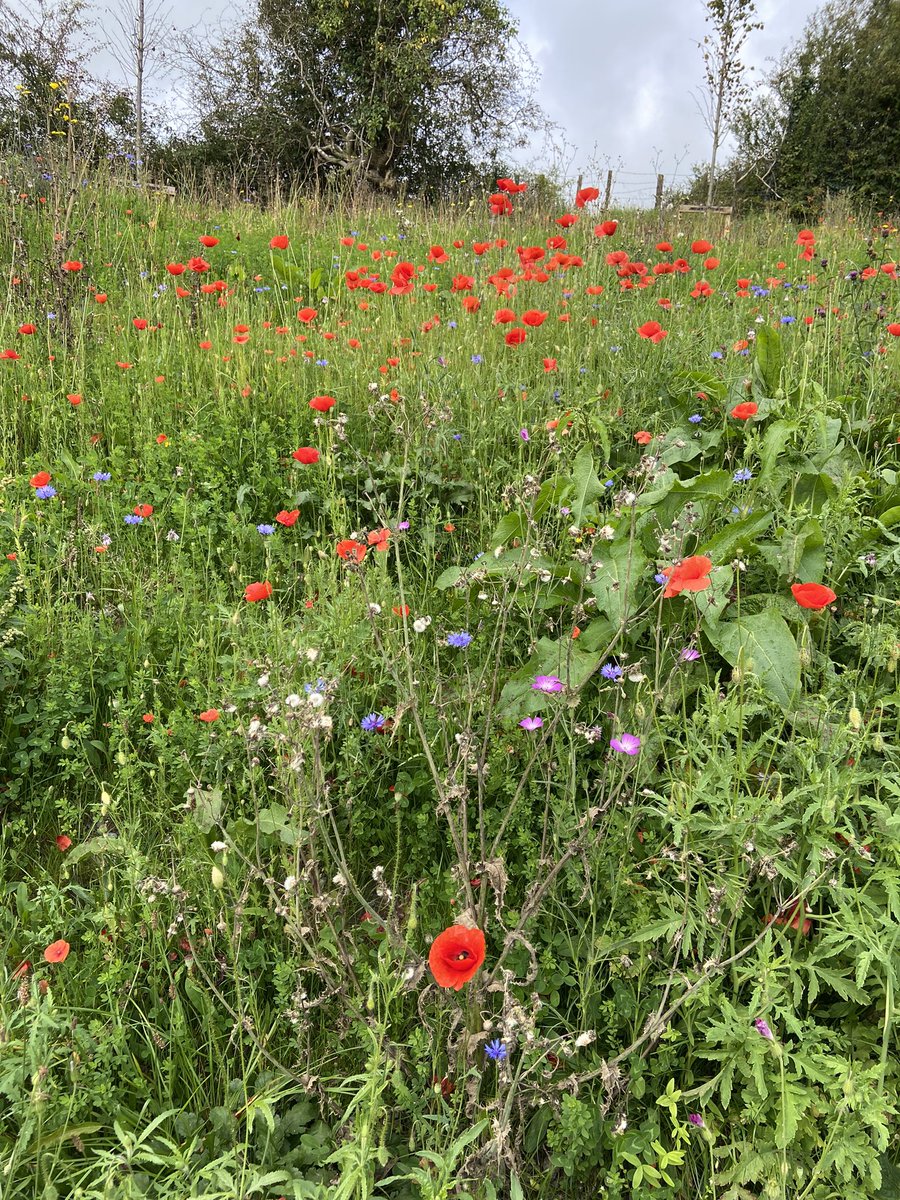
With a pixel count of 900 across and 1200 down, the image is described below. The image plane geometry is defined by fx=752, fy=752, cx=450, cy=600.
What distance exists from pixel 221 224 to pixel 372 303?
3.03 meters

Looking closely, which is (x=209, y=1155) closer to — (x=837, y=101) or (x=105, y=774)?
(x=105, y=774)

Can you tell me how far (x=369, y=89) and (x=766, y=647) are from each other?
782 inches

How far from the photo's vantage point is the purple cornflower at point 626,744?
1.35 m

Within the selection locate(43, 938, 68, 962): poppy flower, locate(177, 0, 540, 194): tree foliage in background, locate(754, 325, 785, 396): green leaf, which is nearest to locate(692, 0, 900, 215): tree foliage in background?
locate(177, 0, 540, 194): tree foliage in background

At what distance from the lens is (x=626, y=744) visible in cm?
138

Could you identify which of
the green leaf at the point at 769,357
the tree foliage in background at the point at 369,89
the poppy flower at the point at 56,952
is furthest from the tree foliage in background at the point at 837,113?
the poppy flower at the point at 56,952

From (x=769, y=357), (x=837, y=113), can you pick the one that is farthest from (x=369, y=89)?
(x=769, y=357)

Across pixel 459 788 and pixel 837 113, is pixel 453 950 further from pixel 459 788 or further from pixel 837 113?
pixel 837 113

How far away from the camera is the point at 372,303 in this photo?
14.8 ft

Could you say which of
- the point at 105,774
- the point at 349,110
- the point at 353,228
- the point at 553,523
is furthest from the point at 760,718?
the point at 349,110

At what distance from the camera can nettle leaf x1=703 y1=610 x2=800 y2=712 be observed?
171 centimetres

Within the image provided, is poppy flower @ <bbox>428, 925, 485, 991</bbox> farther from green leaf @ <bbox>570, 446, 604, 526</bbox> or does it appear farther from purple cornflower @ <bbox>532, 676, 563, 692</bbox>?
green leaf @ <bbox>570, 446, 604, 526</bbox>

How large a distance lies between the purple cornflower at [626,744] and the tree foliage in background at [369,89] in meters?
17.6

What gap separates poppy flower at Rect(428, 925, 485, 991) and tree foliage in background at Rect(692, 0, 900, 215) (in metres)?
22.0
